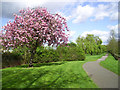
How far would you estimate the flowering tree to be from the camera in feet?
39.9

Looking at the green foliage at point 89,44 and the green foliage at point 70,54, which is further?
the green foliage at point 89,44

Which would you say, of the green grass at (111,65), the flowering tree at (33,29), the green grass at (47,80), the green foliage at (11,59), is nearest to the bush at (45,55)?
the green foliage at (11,59)

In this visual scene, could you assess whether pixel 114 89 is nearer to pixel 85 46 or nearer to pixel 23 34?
pixel 23 34

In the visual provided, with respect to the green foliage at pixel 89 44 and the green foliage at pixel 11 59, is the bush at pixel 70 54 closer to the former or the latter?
the green foliage at pixel 11 59

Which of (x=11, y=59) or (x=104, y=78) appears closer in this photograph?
(x=104, y=78)

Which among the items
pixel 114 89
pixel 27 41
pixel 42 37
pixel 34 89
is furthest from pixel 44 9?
A: pixel 114 89

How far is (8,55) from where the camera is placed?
48.0 ft

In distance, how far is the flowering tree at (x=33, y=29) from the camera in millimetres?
12151

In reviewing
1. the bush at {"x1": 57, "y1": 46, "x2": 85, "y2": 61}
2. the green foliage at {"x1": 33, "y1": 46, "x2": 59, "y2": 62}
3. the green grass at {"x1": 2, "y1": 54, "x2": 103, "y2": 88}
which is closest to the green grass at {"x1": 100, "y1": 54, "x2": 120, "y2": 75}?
the green grass at {"x1": 2, "y1": 54, "x2": 103, "y2": 88}

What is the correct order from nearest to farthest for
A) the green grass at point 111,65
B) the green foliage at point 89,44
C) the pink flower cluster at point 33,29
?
the green grass at point 111,65
the pink flower cluster at point 33,29
the green foliage at point 89,44

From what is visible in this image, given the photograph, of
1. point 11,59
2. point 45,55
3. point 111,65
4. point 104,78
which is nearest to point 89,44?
point 45,55

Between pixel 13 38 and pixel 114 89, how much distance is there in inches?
422

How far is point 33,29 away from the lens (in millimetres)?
12555

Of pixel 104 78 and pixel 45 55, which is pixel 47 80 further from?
pixel 45 55
